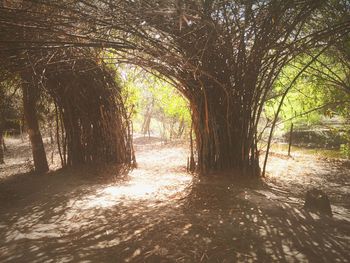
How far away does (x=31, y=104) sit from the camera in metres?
5.62

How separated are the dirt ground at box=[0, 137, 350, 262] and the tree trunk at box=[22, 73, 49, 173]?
2.66 ft

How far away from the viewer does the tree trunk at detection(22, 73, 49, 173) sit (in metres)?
5.45

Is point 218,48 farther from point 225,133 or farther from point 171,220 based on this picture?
point 171,220

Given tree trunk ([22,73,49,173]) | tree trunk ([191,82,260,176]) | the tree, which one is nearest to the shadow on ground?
tree trunk ([191,82,260,176])

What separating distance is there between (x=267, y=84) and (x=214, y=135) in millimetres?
1079

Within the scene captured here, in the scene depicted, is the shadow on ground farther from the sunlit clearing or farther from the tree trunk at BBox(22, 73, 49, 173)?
the tree trunk at BBox(22, 73, 49, 173)

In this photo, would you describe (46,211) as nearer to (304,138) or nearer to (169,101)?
(169,101)

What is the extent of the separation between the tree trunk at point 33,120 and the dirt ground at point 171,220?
810 mm

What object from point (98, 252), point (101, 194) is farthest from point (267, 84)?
point (98, 252)

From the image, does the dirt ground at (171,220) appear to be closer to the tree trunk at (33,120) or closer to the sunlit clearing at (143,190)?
the sunlit clearing at (143,190)

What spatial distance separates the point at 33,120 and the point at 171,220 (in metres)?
3.92

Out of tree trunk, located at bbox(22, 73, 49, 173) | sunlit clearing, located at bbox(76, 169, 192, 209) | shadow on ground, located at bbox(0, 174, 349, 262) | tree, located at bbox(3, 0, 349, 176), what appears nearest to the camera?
shadow on ground, located at bbox(0, 174, 349, 262)

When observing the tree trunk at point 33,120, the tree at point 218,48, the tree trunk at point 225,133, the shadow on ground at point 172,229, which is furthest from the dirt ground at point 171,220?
the tree trunk at point 33,120

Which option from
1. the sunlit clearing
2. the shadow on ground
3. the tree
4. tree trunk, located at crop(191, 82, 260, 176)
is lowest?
the shadow on ground
